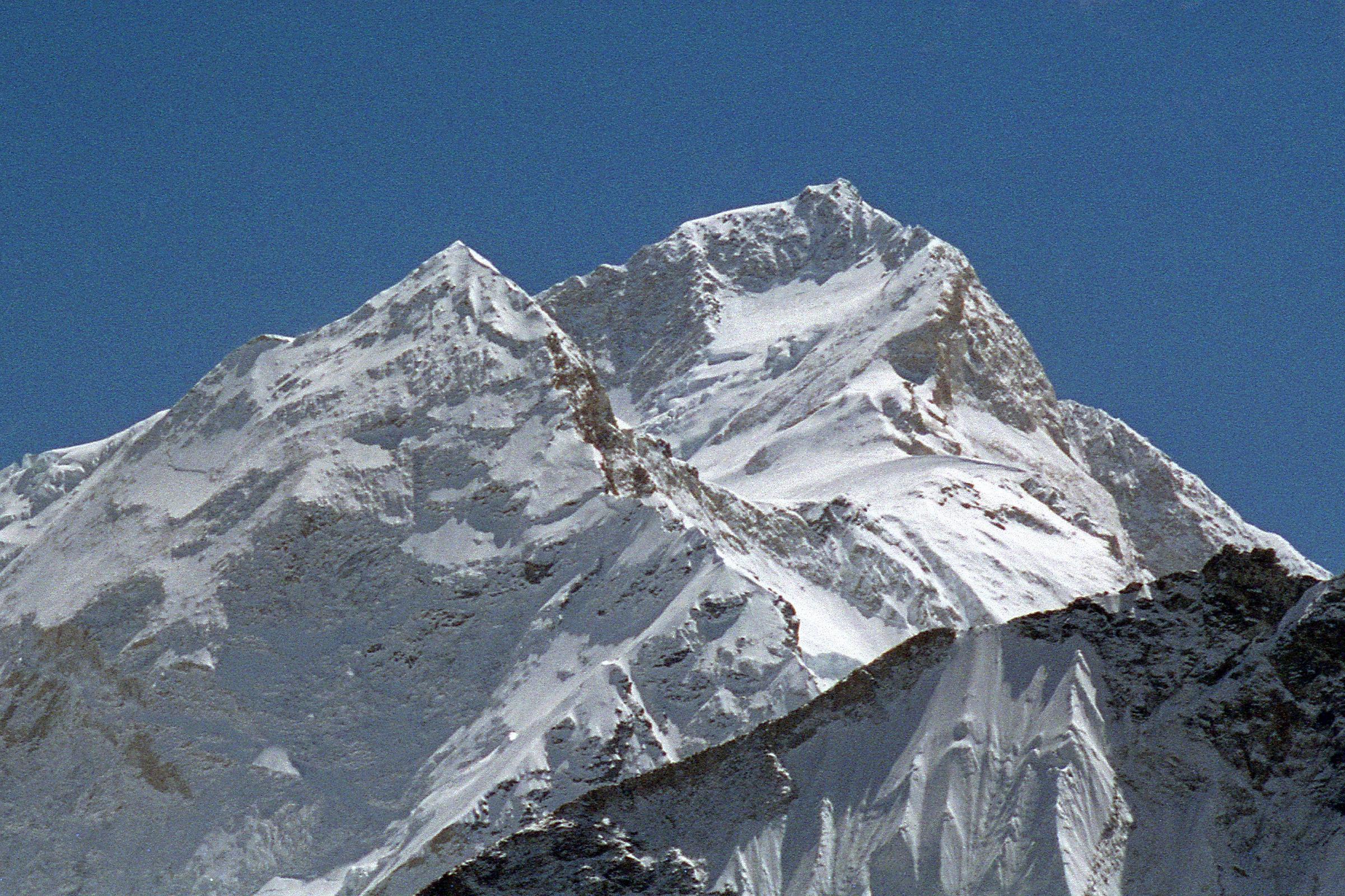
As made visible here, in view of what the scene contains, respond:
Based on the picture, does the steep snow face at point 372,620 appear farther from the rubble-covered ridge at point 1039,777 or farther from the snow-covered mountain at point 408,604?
the rubble-covered ridge at point 1039,777

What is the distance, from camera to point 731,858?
349 feet

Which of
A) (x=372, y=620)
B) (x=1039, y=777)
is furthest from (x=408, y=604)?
(x=1039, y=777)

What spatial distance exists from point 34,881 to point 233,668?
16.4m

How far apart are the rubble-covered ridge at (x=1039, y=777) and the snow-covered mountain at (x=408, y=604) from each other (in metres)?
21.4

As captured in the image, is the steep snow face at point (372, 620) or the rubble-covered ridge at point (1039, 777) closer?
the rubble-covered ridge at point (1039, 777)

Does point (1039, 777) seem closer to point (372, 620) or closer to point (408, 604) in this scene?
point (408, 604)

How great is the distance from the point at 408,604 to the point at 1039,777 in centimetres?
6324

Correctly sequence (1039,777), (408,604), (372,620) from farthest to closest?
(408,604) → (372,620) → (1039,777)

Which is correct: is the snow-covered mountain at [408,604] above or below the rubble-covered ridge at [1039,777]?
above

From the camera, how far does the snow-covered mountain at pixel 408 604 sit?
481 ft

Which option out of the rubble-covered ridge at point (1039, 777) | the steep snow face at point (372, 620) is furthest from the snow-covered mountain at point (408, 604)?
the rubble-covered ridge at point (1039, 777)

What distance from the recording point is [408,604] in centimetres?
16350

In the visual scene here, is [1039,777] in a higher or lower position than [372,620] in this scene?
lower

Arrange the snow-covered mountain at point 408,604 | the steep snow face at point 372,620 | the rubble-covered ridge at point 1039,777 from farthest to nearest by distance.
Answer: the snow-covered mountain at point 408,604 → the steep snow face at point 372,620 → the rubble-covered ridge at point 1039,777
